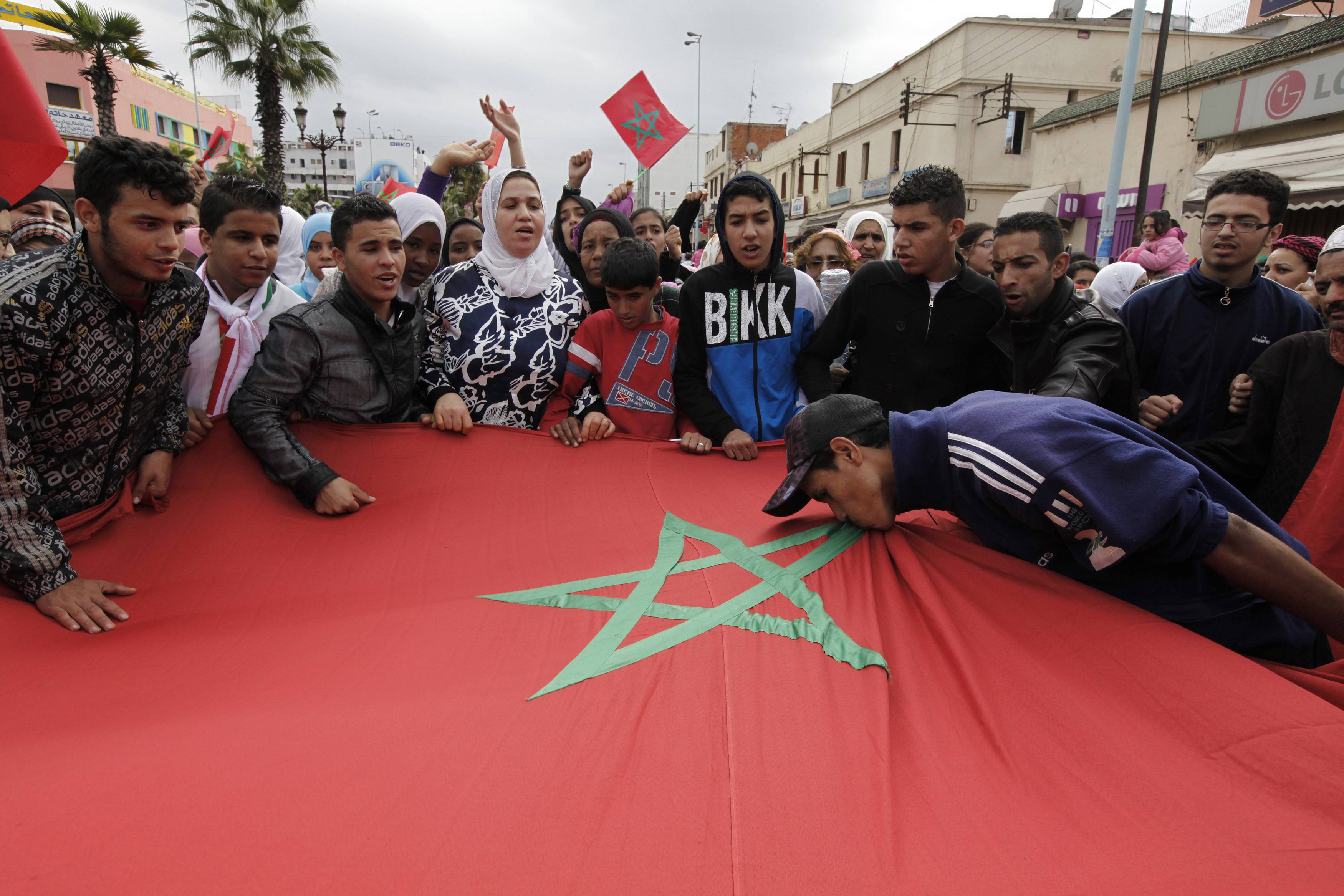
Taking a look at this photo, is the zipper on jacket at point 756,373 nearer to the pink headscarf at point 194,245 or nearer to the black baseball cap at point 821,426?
the black baseball cap at point 821,426

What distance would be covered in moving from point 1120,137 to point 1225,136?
6.93 metres

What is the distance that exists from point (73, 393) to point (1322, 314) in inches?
244

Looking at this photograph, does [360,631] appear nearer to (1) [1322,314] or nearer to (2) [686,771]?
(2) [686,771]

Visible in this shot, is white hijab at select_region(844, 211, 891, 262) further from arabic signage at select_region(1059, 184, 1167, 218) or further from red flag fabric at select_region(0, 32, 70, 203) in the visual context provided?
arabic signage at select_region(1059, 184, 1167, 218)

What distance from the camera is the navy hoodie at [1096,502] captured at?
1664 mm

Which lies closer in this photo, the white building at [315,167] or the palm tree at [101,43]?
the palm tree at [101,43]

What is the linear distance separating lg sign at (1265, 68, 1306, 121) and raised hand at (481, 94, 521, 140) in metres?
16.0

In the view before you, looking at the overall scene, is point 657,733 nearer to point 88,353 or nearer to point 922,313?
point 88,353

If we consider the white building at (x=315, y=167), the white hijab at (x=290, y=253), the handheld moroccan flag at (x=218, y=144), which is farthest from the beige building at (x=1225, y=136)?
the white building at (x=315, y=167)

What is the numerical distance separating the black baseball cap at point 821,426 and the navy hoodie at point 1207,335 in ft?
6.63

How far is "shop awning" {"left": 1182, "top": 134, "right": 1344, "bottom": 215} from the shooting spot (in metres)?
12.4

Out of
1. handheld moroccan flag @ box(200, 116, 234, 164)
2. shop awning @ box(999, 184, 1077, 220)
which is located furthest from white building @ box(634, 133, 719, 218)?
handheld moroccan flag @ box(200, 116, 234, 164)

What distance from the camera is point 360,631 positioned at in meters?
2.07

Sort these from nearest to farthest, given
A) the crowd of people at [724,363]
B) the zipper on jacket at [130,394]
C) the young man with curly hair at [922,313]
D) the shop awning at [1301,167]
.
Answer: the crowd of people at [724,363], the zipper on jacket at [130,394], the young man with curly hair at [922,313], the shop awning at [1301,167]
